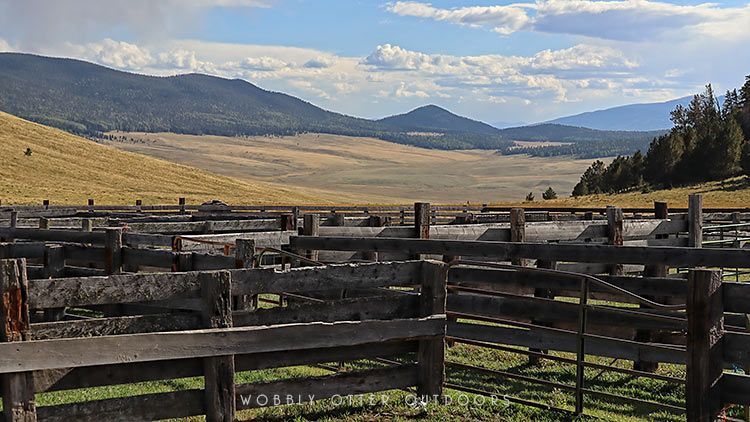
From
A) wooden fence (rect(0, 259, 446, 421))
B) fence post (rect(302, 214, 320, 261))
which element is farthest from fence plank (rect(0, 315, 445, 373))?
fence post (rect(302, 214, 320, 261))

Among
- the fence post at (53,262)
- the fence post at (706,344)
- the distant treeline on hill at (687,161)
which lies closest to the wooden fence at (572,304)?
the fence post at (706,344)

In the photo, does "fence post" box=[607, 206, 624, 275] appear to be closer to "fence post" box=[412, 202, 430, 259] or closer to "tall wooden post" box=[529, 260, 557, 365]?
"tall wooden post" box=[529, 260, 557, 365]

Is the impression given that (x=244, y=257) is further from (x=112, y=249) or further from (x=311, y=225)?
(x=311, y=225)

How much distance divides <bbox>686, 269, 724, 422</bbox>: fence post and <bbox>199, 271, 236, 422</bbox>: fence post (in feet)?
12.6

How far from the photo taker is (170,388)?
9.93m

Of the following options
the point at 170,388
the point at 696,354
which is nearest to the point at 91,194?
the point at 170,388

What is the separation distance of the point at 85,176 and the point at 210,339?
7578 centimetres

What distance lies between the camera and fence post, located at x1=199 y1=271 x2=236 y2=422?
23.9ft

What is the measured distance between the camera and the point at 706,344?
23.6 feet

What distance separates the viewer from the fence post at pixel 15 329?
21.0 ft

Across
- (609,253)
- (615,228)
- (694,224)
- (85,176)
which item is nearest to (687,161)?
(85,176)

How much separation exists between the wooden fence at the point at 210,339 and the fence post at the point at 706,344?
2.38m

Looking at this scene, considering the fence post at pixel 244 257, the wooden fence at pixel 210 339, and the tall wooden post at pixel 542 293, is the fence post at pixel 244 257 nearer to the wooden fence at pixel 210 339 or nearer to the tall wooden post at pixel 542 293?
the wooden fence at pixel 210 339

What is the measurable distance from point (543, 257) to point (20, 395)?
6.12 meters
